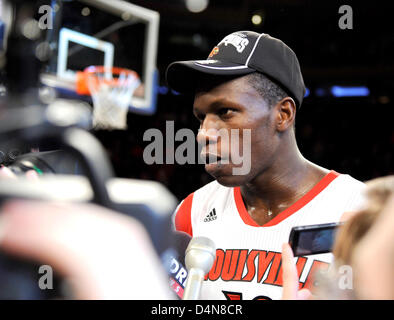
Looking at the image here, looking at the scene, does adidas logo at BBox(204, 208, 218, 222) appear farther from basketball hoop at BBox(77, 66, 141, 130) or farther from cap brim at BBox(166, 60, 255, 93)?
basketball hoop at BBox(77, 66, 141, 130)

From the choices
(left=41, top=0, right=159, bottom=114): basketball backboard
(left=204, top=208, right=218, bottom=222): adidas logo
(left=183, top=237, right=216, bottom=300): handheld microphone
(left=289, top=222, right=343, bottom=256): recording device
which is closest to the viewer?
(left=183, top=237, right=216, bottom=300): handheld microphone

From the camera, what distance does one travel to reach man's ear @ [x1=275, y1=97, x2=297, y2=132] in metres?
1.23

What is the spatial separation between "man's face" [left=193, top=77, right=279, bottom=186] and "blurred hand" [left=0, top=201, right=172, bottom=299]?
0.75 meters

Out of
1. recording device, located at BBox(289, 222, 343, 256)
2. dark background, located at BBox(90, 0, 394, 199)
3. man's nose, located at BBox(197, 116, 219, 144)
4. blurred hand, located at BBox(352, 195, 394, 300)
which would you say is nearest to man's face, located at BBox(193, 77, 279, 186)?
man's nose, located at BBox(197, 116, 219, 144)

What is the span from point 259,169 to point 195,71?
311 millimetres

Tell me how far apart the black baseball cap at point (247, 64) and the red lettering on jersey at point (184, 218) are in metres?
0.38

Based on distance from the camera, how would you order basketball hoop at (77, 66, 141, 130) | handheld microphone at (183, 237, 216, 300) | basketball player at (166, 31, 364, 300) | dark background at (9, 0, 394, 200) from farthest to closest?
dark background at (9, 0, 394, 200) < basketball hoop at (77, 66, 141, 130) < basketball player at (166, 31, 364, 300) < handheld microphone at (183, 237, 216, 300)

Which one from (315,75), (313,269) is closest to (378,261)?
(313,269)

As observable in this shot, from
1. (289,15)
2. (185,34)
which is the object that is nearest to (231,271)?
(289,15)

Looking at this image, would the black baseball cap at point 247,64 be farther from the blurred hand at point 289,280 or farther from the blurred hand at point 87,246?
the blurred hand at point 87,246

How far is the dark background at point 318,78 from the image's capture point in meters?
5.15

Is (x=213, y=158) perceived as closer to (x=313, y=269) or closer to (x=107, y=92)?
(x=313, y=269)

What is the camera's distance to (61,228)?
37 cm

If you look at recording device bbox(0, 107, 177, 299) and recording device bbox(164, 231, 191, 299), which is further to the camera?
recording device bbox(164, 231, 191, 299)
